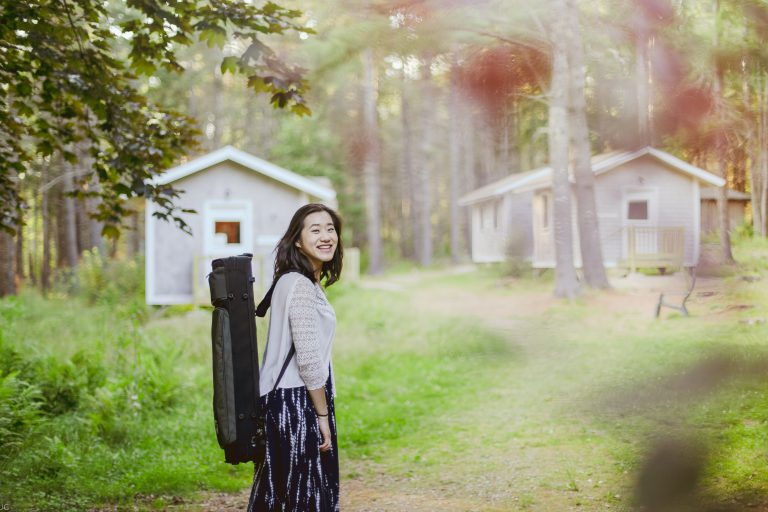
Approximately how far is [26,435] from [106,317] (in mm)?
5678

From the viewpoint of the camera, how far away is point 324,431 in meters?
2.45

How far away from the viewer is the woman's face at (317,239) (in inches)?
98.0

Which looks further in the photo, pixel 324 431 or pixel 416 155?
pixel 416 155

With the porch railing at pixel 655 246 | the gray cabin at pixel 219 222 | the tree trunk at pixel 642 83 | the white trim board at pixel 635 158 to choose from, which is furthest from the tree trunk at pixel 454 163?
the gray cabin at pixel 219 222

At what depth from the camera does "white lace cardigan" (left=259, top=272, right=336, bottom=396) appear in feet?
7.70

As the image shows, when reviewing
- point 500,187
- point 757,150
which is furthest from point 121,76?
point 757,150

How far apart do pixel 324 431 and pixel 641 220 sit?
1.28 metres

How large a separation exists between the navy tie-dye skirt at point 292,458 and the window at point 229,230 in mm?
9940

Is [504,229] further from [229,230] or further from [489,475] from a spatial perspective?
[229,230]

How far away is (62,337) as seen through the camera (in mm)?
8594

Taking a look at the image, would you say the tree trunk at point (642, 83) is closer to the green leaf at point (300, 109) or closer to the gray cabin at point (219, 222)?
the green leaf at point (300, 109)

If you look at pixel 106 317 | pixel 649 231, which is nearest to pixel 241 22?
pixel 649 231

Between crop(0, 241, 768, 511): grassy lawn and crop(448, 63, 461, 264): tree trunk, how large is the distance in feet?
0.74

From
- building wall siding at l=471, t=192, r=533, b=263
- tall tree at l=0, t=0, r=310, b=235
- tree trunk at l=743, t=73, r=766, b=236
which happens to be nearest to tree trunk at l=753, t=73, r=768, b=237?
tree trunk at l=743, t=73, r=766, b=236
